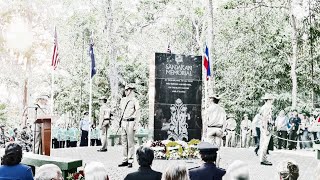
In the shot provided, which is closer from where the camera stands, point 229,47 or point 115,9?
point 115,9

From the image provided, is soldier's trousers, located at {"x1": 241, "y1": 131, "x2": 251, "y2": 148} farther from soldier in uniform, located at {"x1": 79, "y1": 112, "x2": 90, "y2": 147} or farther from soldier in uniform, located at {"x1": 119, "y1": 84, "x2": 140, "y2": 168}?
soldier in uniform, located at {"x1": 119, "y1": 84, "x2": 140, "y2": 168}

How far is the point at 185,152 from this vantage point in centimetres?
1409

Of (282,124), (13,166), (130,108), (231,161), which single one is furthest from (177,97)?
(13,166)

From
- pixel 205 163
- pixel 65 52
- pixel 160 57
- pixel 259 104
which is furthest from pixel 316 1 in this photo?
pixel 65 52

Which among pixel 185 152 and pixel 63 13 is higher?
pixel 63 13

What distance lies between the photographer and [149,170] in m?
5.54

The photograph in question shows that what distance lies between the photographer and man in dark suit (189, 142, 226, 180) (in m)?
5.66

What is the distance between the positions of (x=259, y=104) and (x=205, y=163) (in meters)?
28.1

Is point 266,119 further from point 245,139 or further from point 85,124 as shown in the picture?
point 245,139

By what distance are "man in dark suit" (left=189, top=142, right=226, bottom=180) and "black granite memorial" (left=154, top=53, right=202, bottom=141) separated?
8988 mm

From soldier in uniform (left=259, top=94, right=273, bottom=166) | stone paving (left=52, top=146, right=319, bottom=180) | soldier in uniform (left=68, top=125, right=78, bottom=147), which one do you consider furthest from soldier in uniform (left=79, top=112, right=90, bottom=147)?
soldier in uniform (left=259, top=94, right=273, bottom=166)

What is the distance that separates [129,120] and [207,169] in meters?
6.79

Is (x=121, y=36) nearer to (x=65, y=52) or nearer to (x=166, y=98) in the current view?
(x=65, y=52)

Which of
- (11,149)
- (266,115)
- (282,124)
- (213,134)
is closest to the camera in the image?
(11,149)
